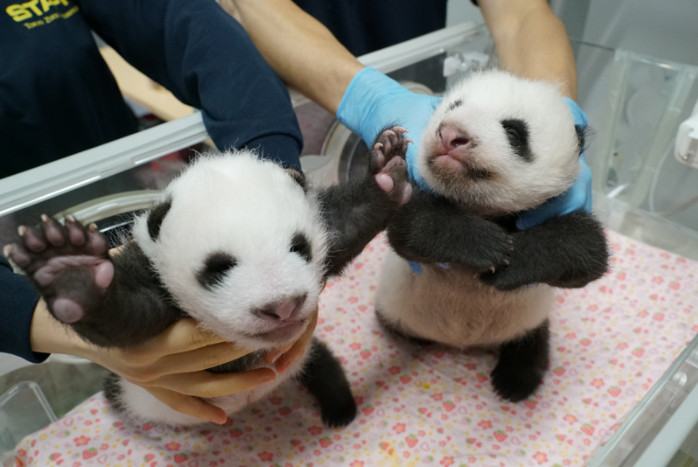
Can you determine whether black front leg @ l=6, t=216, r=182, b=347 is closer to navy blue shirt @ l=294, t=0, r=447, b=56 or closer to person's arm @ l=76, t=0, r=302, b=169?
person's arm @ l=76, t=0, r=302, b=169

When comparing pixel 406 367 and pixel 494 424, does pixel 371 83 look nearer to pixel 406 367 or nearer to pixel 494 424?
pixel 406 367

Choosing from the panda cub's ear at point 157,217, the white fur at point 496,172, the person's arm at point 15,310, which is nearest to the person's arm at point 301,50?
the white fur at point 496,172

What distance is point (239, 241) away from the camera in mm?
853

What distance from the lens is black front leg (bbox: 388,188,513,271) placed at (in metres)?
1.17

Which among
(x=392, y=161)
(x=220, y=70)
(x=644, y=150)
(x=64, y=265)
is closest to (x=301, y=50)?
(x=220, y=70)

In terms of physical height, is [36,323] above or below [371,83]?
below

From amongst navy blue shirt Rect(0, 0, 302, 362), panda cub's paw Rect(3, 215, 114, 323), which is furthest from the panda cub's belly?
panda cub's paw Rect(3, 215, 114, 323)

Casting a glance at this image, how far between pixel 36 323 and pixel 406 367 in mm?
1073

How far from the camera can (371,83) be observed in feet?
5.60

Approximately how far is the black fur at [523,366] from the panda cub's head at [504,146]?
54cm

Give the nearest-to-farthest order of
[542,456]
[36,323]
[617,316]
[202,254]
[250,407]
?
[202,254] < [36,323] < [542,456] < [250,407] < [617,316]

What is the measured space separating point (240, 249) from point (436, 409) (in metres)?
1.00

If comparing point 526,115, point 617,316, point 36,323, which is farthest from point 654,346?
point 36,323

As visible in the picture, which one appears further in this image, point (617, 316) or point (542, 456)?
point (617, 316)
